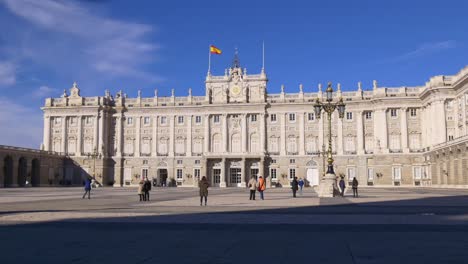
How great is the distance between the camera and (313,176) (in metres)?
77.9

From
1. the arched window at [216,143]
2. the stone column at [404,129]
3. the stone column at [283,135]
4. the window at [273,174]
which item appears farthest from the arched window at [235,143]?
the stone column at [404,129]

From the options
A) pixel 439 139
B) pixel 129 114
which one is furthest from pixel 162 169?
pixel 439 139

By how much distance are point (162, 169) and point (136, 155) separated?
17.7ft

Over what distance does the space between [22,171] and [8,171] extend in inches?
166

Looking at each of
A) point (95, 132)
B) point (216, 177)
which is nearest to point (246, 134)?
point (216, 177)

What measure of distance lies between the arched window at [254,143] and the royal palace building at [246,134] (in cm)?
17

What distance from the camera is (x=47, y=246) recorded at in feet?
32.6

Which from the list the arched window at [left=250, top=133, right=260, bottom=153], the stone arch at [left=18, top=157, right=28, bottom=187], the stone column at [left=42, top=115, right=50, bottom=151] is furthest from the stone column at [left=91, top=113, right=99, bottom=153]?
the arched window at [left=250, top=133, right=260, bottom=153]

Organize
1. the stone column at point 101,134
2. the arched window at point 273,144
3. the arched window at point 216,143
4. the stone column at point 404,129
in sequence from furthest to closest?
1. the stone column at point 101,134
2. the arched window at point 216,143
3. the arched window at point 273,144
4. the stone column at point 404,129

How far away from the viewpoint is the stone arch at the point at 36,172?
77688mm

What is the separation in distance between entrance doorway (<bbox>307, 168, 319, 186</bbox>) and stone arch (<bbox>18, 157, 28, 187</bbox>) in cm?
4562

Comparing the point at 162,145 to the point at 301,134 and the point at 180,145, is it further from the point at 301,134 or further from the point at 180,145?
the point at 301,134

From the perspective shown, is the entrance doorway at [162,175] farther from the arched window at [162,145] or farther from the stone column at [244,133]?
the stone column at [244,133]

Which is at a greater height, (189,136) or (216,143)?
(189,136)
